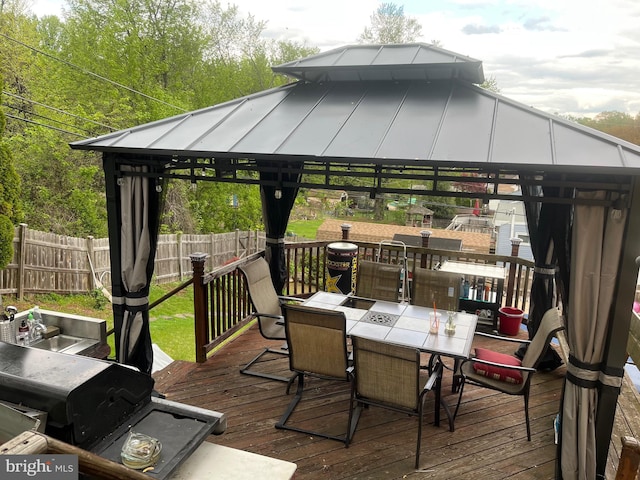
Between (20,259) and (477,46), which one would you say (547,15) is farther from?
(20,259)

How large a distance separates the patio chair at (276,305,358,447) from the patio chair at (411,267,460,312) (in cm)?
158

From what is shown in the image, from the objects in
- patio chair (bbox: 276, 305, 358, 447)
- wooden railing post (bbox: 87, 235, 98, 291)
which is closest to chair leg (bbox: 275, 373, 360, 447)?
patio chair (bbox: 276, 305, 358, 447)

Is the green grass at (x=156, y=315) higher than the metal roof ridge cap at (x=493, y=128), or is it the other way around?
the metal roof ridge cap at (x=493, y=128)

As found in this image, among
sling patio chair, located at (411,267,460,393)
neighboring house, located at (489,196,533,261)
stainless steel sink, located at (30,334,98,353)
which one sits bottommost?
neighboring house, located at (489,196,533,261)

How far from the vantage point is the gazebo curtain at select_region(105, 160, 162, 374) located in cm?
389

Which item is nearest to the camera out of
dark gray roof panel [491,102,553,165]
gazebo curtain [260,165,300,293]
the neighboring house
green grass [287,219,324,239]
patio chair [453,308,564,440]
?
dark gray roof panel [491,102,553,165]

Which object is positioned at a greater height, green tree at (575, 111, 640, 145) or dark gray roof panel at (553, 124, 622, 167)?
green tree at (575, 111, 640, 145)

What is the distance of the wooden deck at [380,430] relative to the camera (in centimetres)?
300

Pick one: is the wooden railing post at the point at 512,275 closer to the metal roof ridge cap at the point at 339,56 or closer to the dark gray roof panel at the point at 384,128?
the dark gray roof panel at the point at 384,128

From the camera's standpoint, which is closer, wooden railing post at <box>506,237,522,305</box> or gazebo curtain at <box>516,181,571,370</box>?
gazebo curtain at <box>516,181,571,370</box>

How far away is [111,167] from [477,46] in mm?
18543

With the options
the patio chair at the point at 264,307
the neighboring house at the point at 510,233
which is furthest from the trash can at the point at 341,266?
the neighboring house at the point at 510,233

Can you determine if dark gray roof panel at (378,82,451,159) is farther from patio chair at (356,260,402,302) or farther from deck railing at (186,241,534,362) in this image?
deck railing at (186,241,534,362)

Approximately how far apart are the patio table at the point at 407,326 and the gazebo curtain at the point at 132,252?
1.65 m
